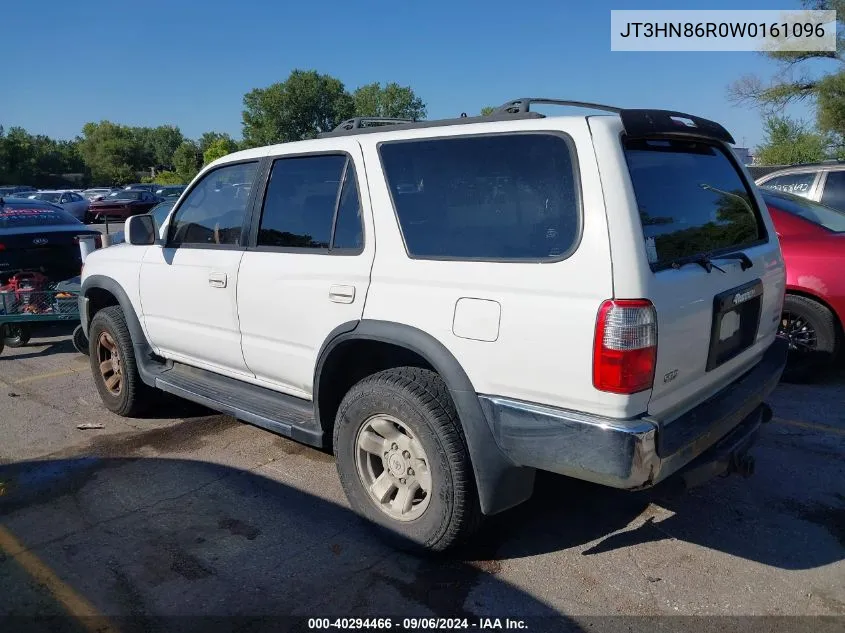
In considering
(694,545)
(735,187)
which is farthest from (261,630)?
(735,187)

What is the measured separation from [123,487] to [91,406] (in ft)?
6.06

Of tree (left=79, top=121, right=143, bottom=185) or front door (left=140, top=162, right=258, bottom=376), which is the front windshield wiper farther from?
tree (left=79, top=121, right=143, bottom=185)

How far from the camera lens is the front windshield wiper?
2760 millimetres

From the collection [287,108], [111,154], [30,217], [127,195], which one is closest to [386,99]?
[287,108]

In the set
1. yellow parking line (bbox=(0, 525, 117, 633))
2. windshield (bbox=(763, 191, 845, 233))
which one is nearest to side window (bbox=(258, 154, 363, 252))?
yellow parking line (bbox=(0, 525, 117, 633))

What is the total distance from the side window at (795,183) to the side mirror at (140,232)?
692cm

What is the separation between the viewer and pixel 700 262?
2.88 meters

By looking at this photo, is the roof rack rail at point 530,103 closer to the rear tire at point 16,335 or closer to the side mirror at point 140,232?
the side mirror at point 140,232

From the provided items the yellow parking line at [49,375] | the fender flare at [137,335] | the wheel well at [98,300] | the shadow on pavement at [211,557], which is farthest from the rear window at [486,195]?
the yellow parking line at [49,375]

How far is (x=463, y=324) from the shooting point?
9.35 ft

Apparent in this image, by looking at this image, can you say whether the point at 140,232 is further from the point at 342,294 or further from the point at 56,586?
the point at 56,586

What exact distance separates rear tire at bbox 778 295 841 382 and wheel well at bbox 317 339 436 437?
374 cm

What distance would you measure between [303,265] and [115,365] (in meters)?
2.56

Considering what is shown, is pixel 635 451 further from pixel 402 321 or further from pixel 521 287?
pixel 402 321
